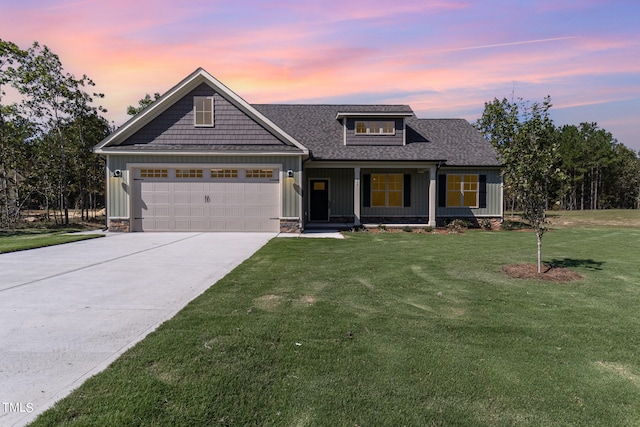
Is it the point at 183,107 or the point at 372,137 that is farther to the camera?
the point at 372,137

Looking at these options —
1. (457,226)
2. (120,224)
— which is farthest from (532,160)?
(120,224)

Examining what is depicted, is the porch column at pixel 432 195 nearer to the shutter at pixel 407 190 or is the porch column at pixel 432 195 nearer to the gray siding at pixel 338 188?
the shutter at pixel 407 190

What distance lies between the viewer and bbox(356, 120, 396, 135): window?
58.0 ft

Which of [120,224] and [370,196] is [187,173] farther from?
[370,196]

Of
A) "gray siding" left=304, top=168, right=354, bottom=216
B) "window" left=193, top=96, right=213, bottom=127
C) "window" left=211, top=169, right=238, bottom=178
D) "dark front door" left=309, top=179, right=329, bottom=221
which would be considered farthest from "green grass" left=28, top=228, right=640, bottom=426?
"dark front door" left=309, top=179, right=329, bottom=221

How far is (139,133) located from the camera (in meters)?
14.5

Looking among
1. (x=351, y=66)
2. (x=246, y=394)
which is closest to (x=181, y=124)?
(x=351, y=66)

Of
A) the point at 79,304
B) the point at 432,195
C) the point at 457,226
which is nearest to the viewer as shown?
the point at 79,304

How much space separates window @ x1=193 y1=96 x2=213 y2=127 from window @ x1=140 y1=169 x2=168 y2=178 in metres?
2.33

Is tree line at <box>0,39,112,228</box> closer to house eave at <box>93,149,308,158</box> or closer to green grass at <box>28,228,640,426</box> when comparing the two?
house eave at <box>93,149,308,158</box>

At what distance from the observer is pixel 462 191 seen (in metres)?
18.0

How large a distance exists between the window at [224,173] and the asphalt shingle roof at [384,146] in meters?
3.55

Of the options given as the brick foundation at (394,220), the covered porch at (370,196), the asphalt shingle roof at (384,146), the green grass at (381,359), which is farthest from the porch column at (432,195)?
the green grass at (381,359)

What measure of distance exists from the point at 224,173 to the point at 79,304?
9.83m
